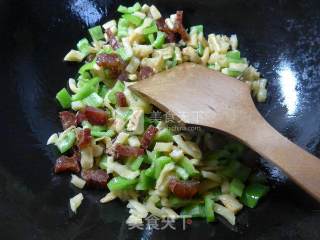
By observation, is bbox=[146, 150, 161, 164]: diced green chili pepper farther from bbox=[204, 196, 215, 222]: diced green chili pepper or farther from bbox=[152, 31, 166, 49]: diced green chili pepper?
bbox=[152, 31, 166, 49]: diced green chili pepper

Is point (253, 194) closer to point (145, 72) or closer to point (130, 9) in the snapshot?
point (145, 72)

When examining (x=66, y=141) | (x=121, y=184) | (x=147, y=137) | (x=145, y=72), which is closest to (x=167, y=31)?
(x=145, y=72)

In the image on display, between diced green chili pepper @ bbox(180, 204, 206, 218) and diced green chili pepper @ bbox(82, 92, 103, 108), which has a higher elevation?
diced green chili pepper @ bbox(82, 92, 103, 108)

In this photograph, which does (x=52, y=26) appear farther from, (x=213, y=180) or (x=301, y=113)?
(x=301, y=113)

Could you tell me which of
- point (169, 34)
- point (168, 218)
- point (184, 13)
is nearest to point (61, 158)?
point (168, 218)

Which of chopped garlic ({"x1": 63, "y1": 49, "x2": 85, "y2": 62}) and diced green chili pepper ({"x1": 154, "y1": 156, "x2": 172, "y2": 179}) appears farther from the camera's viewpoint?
chopped garlic ({"x1": 63, "y1": 49, "x2": 85, "y2": 62})

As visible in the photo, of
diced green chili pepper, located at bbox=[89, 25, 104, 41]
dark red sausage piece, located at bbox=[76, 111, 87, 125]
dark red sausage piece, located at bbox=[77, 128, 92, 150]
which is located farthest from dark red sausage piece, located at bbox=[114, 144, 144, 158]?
diced green chili pepper, located at bbox=[89, 25, 104, 41]

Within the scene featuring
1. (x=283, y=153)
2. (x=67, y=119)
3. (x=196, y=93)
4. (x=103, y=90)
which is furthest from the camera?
(x=103, y=90)
